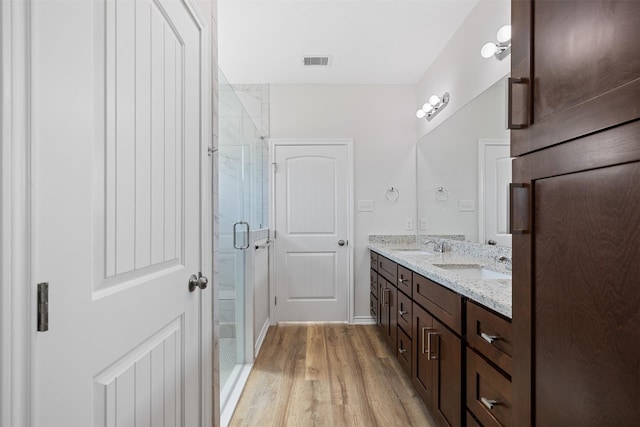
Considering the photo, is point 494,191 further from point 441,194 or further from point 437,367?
point 437,367

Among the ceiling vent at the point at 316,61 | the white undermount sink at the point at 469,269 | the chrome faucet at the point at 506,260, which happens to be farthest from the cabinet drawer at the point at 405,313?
the ceiling vent at the point at 316,61

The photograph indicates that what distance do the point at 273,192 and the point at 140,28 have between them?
2681 mm

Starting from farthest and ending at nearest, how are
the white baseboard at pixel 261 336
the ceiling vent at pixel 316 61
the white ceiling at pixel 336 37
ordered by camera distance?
the ceiling vent at pixel 316 61, the white baseboard at pixel 261 336, the white ceiling at pixel 336 37

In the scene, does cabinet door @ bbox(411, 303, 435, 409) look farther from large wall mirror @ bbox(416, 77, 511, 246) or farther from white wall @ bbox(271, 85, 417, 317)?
white wall @ bbox(271, 85, 417, 317)

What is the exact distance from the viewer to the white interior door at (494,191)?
2.15m

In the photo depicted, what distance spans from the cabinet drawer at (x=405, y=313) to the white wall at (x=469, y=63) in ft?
4.68

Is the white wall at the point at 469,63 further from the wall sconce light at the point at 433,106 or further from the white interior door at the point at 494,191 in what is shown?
the white interior door at the point at 494,191

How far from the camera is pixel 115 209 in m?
0.83

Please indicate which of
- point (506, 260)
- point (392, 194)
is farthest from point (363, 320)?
Answer: point (506, 260)

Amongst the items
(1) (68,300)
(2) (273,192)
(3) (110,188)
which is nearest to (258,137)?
(2) (273,192)

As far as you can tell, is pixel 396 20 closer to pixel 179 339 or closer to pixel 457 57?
pixel 457 57

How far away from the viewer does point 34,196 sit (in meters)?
0.59

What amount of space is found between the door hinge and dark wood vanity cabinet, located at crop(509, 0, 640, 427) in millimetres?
888

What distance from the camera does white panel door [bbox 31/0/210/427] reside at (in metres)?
0.63
